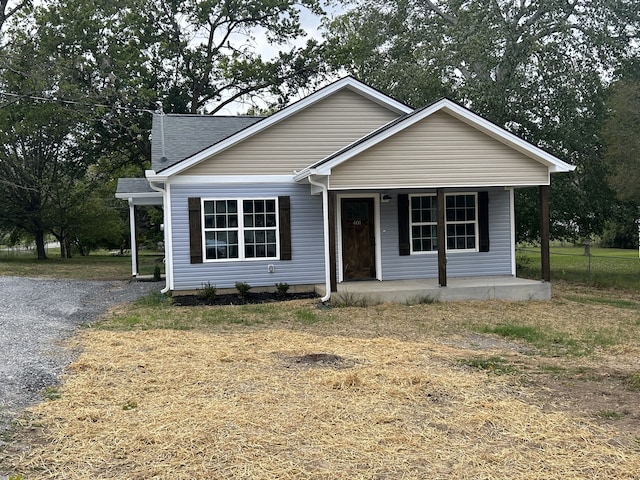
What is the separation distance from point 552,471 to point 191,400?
9.47 ft

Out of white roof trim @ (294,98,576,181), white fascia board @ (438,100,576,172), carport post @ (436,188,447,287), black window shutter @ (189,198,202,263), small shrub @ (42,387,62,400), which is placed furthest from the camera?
black window shutter @ (189,198,202,263)

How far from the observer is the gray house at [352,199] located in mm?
11703

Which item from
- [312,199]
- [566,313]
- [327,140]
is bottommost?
[566,313]

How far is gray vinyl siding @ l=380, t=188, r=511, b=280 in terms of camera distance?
1351 cm

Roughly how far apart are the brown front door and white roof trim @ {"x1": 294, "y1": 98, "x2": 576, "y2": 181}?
1.77 meters

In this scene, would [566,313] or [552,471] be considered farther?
[566,313]

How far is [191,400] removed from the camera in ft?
16.6

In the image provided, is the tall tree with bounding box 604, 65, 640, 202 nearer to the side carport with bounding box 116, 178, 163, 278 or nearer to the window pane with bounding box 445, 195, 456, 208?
the window pane with bounding box 445, 195, 456, 208

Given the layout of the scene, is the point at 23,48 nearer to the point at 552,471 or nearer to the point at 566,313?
the point at 566,313

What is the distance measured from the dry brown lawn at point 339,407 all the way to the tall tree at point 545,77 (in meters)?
9.95

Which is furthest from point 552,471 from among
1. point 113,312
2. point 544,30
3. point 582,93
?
point 544,30

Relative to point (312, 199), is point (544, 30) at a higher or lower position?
higher

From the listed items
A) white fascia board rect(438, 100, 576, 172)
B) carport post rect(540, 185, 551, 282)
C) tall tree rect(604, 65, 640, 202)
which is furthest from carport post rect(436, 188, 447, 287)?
tall tree rect(604, 65, 640, 202)

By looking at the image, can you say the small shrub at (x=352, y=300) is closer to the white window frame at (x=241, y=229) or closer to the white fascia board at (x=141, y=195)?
the white window frame at (x=241, y=229)
